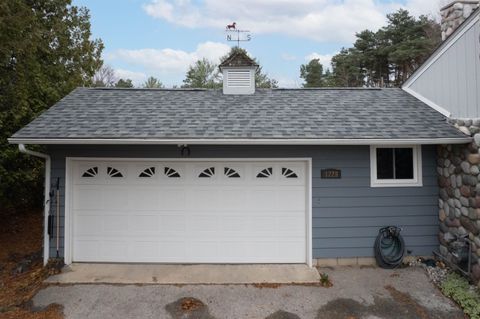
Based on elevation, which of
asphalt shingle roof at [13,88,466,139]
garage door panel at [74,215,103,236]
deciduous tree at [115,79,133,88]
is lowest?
garage door panel at [74,215,103,236]

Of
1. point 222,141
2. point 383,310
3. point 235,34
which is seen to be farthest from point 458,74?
point 235,34

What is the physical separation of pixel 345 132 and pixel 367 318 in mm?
2958

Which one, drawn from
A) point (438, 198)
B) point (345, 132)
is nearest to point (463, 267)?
point (438, 198)

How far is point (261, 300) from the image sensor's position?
465 cm

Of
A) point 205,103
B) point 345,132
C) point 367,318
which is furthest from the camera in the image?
point 205,103

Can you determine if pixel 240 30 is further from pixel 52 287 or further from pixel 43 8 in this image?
pixel 52 287

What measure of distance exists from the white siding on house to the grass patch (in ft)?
8.67

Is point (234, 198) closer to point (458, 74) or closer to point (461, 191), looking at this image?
point (461, 191)

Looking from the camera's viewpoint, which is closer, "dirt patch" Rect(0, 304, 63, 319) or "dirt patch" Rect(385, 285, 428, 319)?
"dirt patch" Rect(0, 304, 63, 319)

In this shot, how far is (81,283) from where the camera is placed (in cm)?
512

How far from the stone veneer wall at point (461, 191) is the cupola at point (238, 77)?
4.29 metres

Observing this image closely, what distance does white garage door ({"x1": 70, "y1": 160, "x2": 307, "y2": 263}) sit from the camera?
5.91 meters

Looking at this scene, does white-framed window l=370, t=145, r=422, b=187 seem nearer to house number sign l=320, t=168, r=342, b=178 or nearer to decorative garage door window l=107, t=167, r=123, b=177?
house number sign l=320, t=168, r=342, b=178

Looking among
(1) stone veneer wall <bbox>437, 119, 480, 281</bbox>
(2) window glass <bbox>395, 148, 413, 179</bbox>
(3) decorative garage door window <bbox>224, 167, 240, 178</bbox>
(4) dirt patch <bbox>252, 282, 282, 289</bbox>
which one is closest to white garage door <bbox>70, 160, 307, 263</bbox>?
(3) decorative garage door window <bbox>224, 167, 240, 178</bbox>
